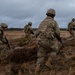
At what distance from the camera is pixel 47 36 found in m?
11.5

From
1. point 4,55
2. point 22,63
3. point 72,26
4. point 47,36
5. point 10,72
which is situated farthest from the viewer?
point 72,26

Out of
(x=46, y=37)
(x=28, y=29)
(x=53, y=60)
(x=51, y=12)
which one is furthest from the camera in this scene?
(x=28, y=29)

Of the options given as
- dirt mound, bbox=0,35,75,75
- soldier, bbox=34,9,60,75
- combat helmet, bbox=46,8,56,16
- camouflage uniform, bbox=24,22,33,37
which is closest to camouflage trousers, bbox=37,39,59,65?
soldier, bbox=34,9,60,75

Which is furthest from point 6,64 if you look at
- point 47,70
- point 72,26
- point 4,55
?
point 72,26

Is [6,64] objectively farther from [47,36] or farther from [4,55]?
[47,36]

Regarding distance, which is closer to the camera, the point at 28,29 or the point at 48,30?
the point at 48,30

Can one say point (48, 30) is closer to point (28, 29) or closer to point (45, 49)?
point (45, 49)

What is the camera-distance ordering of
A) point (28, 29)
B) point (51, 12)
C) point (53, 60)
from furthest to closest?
point (28, 29), point (53, 60), point (51, 12)

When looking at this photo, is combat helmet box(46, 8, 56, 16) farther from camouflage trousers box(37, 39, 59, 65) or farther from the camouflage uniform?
the camouflage uniform

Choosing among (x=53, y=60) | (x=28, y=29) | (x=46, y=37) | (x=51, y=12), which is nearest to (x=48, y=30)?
(x=46, y=37)

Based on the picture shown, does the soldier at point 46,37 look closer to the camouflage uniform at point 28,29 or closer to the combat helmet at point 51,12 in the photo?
the combat helmet at point 51,12

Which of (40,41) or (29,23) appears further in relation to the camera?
(29,23)

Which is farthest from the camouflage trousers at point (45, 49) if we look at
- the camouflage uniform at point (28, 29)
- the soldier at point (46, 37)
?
the camouflage uniform at point (28, 29)

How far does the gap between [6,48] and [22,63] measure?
1.90 m
